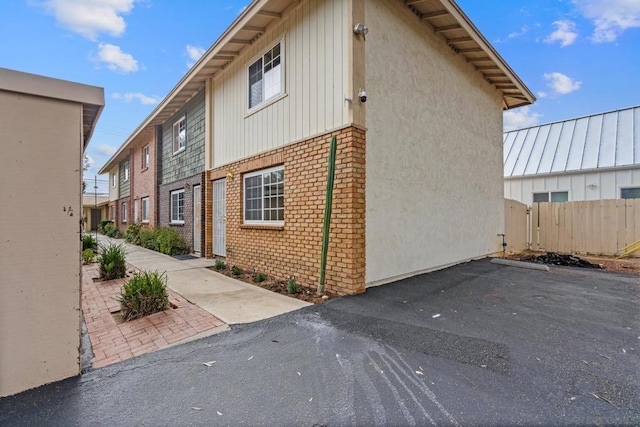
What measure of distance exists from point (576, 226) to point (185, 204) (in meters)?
15.1

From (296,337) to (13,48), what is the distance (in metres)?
14.7

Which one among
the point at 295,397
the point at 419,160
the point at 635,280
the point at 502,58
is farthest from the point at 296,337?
the point at 502,58

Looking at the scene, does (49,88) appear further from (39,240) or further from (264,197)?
(264,197)

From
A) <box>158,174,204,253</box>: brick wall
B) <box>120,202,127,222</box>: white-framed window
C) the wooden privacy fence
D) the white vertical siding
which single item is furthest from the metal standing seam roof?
<box>120,202,127,222</box>: white-framed window

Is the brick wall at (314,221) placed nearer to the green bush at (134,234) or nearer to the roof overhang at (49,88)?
the roof overhang at (49,88)

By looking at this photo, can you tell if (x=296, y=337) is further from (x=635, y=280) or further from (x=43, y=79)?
(x=635, y=280)

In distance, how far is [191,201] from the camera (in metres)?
10.7

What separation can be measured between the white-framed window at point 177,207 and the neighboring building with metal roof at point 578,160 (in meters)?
16.3

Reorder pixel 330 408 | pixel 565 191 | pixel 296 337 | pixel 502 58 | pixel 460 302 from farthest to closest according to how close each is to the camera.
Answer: pixel 565 191 < pixel 502 58 < pixel 460 302 < pixel 296 337 < pixel 330 408

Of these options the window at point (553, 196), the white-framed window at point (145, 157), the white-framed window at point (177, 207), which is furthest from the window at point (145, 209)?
the window at point (553, 196)

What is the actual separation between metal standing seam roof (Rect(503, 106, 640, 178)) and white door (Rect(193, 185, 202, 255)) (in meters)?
15.5

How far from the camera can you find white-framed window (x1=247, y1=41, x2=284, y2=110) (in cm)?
674

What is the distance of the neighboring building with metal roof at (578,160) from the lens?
12695mm

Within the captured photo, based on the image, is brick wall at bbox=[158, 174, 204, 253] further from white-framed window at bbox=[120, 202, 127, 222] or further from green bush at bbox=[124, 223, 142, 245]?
white-framed window at bbox=[120, 202, 127, 222]
